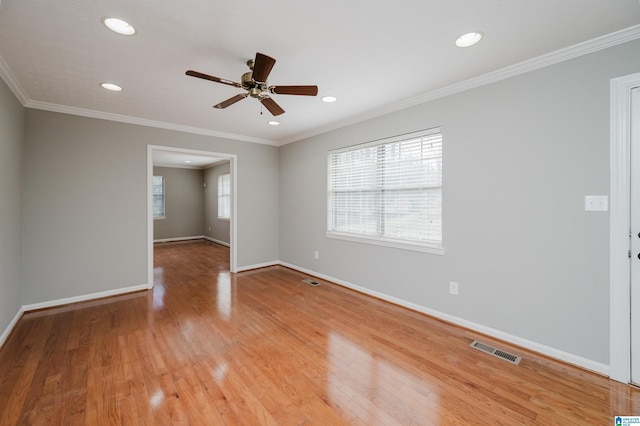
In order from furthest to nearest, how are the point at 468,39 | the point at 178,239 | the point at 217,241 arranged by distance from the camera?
the point at 178,239
the point at 217,241
the point at 468,39

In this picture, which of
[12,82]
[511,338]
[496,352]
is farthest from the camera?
[12,82]

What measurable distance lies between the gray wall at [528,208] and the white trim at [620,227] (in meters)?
0.05

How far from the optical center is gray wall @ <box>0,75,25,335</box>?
8.68 ft

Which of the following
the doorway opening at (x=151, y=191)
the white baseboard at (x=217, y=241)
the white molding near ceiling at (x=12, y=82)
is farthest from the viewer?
the white baseboard at (x=217, y=241)

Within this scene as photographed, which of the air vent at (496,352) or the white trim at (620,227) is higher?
the white trim at (620,227)

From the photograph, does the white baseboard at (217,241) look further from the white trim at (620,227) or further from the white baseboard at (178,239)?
the white trim at (620,227)

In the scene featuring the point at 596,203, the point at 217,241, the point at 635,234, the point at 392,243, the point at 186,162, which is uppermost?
the point at 186,162

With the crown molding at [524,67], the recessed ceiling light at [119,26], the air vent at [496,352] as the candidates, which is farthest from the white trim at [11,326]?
the crown molding at [524,67]

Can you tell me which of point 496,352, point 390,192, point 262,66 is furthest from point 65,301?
point 496,352

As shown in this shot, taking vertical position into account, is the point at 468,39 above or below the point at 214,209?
above

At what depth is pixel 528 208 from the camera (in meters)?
2.51

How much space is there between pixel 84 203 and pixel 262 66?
11.2 ft

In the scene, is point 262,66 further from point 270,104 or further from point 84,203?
point 84,203

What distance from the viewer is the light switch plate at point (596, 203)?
6.97ft
